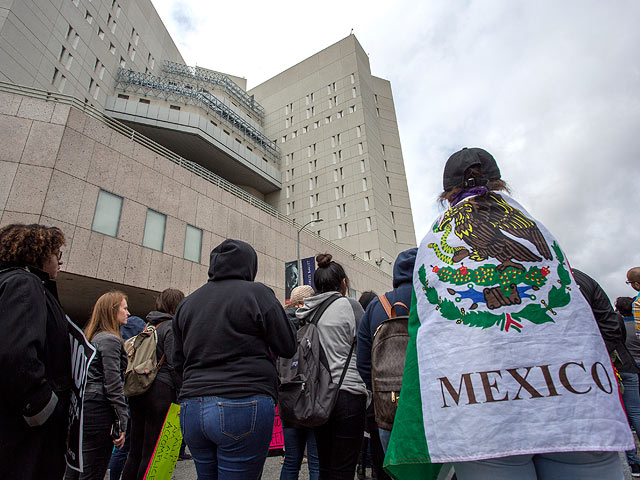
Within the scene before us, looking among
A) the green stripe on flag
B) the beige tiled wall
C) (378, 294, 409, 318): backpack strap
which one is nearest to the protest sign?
(378, 294, 409, 318): backpack strap

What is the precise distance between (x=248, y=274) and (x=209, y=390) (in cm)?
89

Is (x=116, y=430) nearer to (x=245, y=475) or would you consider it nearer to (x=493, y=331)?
(x=245, y=475)

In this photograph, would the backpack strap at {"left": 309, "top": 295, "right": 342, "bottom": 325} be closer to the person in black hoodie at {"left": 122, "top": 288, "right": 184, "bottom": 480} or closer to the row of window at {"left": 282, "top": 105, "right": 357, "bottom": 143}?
the person in black hoodie at {"left": 122, "top": 288, "right": 184, "bottom": 480}

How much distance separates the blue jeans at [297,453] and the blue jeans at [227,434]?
0.82 metres

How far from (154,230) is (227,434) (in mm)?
15715

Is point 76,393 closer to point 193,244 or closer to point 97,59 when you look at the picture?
point 193,244

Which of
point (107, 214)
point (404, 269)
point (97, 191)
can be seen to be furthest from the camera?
point (107, 214)

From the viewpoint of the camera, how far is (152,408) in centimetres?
377

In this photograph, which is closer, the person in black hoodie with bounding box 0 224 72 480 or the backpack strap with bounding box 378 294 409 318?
the person in black hoodie with bounding box 0 224 72 480

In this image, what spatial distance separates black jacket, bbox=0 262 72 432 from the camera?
1.81 metres

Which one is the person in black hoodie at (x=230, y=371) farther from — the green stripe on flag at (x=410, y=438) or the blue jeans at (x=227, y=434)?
the green stripe on flag at (x=410, y=438)

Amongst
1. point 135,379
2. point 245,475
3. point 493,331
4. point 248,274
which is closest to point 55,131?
point 135,379

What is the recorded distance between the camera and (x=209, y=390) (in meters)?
2.28

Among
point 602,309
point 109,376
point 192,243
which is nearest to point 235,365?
point 109,376
